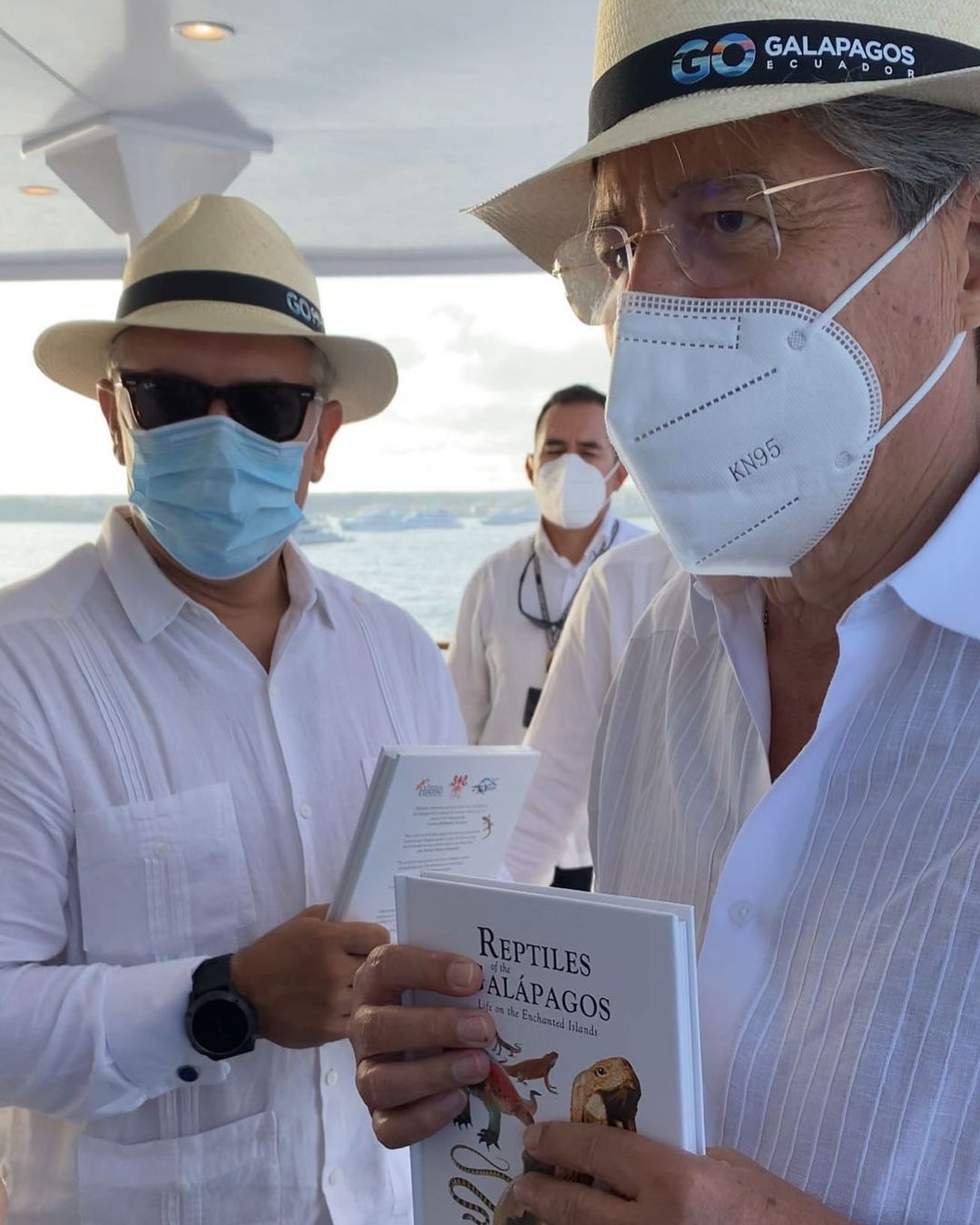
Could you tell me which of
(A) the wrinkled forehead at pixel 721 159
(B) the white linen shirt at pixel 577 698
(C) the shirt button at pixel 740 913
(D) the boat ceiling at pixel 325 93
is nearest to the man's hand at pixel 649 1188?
(C) the shirt button at pixel 740 913

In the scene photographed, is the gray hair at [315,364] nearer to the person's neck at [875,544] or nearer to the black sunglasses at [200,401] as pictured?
the black sunglasses at [200,401]

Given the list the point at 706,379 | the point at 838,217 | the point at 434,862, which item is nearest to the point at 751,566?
the point at 706,379

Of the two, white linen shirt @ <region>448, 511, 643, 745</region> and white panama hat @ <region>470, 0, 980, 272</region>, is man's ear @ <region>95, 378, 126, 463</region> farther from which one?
white linen shirt @ <region>448, 511, 643, 745</region>

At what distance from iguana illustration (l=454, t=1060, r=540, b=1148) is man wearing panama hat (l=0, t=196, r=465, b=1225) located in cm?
64

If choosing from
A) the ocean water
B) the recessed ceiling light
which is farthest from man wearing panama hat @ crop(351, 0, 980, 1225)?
the ocean water

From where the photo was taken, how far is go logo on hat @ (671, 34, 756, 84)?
1093 millimetres

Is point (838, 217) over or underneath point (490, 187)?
underneath

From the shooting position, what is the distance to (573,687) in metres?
2.95

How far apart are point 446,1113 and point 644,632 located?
683 mm

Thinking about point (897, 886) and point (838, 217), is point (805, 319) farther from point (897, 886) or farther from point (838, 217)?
point (897, 886)

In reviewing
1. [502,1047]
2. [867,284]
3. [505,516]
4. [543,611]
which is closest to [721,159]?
[867,284]

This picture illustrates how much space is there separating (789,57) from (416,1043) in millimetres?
917

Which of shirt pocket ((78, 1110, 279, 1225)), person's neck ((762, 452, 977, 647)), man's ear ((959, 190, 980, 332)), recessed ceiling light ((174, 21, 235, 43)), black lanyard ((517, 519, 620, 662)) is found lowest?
shirt pocket ((78, 1110, 279, 1225))

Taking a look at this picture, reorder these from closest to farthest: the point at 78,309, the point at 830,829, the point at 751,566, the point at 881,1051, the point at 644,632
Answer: the point at 881,1051, the point at 830,829, the point at 751,566, the point at 644,632, the point at 78,309
